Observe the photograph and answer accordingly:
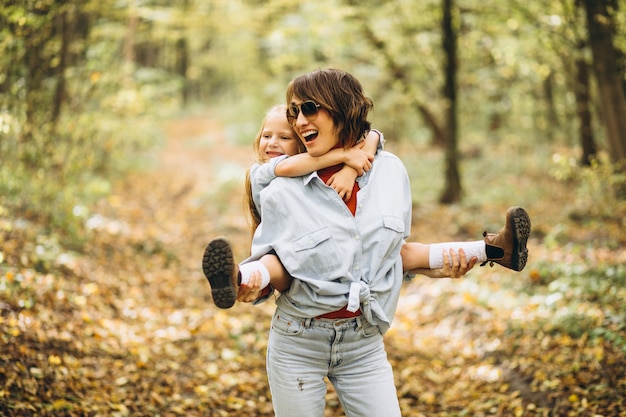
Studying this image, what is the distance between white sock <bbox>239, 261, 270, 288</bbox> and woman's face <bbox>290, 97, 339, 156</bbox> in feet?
1.73

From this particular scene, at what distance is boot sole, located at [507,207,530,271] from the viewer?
248cm

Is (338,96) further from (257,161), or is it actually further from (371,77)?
(371,77)

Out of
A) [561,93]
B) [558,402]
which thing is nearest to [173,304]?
[558,402]

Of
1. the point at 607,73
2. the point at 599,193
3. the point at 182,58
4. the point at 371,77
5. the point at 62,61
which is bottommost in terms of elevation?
the point at 599,193

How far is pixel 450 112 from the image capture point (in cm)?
1108

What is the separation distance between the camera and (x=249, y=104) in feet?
85.7

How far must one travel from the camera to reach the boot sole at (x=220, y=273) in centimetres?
215

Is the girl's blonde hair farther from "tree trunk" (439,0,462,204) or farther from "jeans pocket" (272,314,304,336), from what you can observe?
"tree trunk" (439,0,462,204)

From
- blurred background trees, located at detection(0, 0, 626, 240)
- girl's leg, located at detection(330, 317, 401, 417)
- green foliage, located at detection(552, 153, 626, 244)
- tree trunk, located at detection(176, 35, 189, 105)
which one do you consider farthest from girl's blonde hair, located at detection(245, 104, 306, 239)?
tree trunk, located at detection(176, 35, 189, 105)

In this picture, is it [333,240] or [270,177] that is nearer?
[333,240]

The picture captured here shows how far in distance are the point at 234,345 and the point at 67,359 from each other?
1712 millimetres

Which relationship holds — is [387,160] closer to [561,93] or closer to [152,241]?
[152,241]

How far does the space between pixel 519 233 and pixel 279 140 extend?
117cm

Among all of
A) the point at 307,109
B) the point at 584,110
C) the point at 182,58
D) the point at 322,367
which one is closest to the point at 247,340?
the point at 322,367
